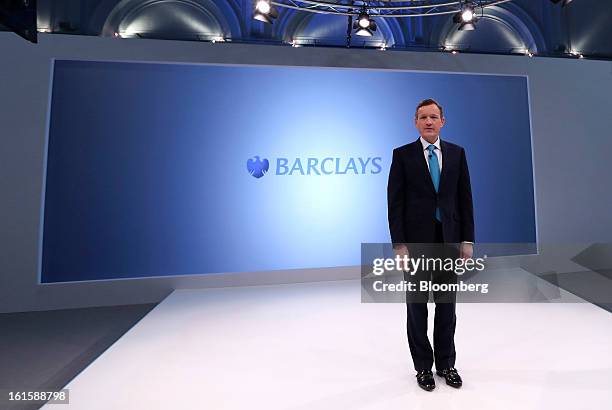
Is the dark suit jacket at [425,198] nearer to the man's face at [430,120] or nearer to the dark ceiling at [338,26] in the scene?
the man's face at [430,120]

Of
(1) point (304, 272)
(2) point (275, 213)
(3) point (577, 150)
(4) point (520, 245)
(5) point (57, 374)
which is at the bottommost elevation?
(5) point (57, 374)

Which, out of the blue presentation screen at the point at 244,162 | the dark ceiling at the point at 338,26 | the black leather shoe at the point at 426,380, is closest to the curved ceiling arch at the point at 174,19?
the dark ceiling at the point at 338,26

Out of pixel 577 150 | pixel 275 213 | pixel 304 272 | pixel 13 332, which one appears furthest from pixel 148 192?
pixel 577 150

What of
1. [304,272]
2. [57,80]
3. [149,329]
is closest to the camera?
[149,329]

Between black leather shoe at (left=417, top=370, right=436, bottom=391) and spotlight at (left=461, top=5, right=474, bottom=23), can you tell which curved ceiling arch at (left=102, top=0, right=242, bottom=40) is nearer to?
spotlight at (left=461, top=5, right=474, bottom=23)

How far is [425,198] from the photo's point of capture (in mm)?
2047

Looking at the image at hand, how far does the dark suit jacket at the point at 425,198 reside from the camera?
204cm

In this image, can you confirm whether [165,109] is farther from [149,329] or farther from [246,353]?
[246,353]

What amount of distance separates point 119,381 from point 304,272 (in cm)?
265

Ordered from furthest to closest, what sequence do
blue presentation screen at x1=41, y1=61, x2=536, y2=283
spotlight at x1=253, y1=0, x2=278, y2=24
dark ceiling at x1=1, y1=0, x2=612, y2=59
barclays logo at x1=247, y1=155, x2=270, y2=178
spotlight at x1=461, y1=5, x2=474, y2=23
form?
dark ceiling at x1=1, y1=0, x2=612, y2=59 → spotlight at x1=461, y1=5, x2=474, y2=23 → barclays logo at x1=247, y1=155, x2=270, y2=178 → spotlight at x1=253, y1=0, x2=278, y2=24 → blue presentation screen at x1=41, y1=61, x2=536, y2=283

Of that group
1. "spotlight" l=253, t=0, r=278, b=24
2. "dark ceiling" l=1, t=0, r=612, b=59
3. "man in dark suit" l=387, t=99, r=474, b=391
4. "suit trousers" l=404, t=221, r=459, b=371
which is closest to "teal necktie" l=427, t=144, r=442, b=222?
"man in dark suit" l=387, t=99, r=474, b=391

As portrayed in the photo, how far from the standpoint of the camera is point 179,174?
434 centimetres

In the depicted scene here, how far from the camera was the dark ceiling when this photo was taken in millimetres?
5785

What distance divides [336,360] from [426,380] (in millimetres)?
629
